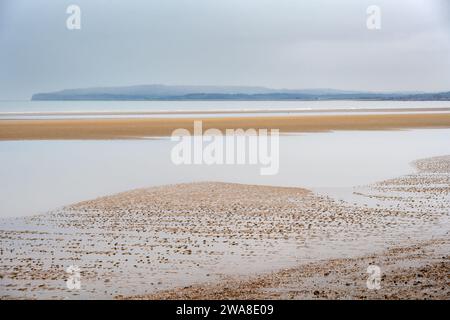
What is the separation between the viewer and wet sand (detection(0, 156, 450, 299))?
7418 millimetres

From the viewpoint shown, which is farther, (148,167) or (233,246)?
(148,167)

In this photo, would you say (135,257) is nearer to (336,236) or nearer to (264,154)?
(336,236)

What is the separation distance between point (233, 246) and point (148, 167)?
10.1m

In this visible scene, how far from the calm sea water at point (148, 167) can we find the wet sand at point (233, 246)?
1.52m

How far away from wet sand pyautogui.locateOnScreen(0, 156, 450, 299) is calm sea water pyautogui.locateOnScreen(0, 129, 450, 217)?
1.52 metres

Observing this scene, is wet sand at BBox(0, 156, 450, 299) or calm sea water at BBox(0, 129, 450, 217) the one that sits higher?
wet sand at BBox(0, 156, 450, 299)

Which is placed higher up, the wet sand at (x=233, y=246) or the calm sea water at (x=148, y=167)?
the wet sand at (x=233, y=246)

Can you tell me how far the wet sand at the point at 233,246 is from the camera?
742 centimetres

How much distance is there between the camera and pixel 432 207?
12.2 m

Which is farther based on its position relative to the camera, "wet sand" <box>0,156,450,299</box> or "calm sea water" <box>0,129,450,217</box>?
"calm sea water" <box>0,129,450,217</box>

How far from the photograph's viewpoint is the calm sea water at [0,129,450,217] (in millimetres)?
15219

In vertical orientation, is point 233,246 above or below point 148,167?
above

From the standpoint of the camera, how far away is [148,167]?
19281 mm
